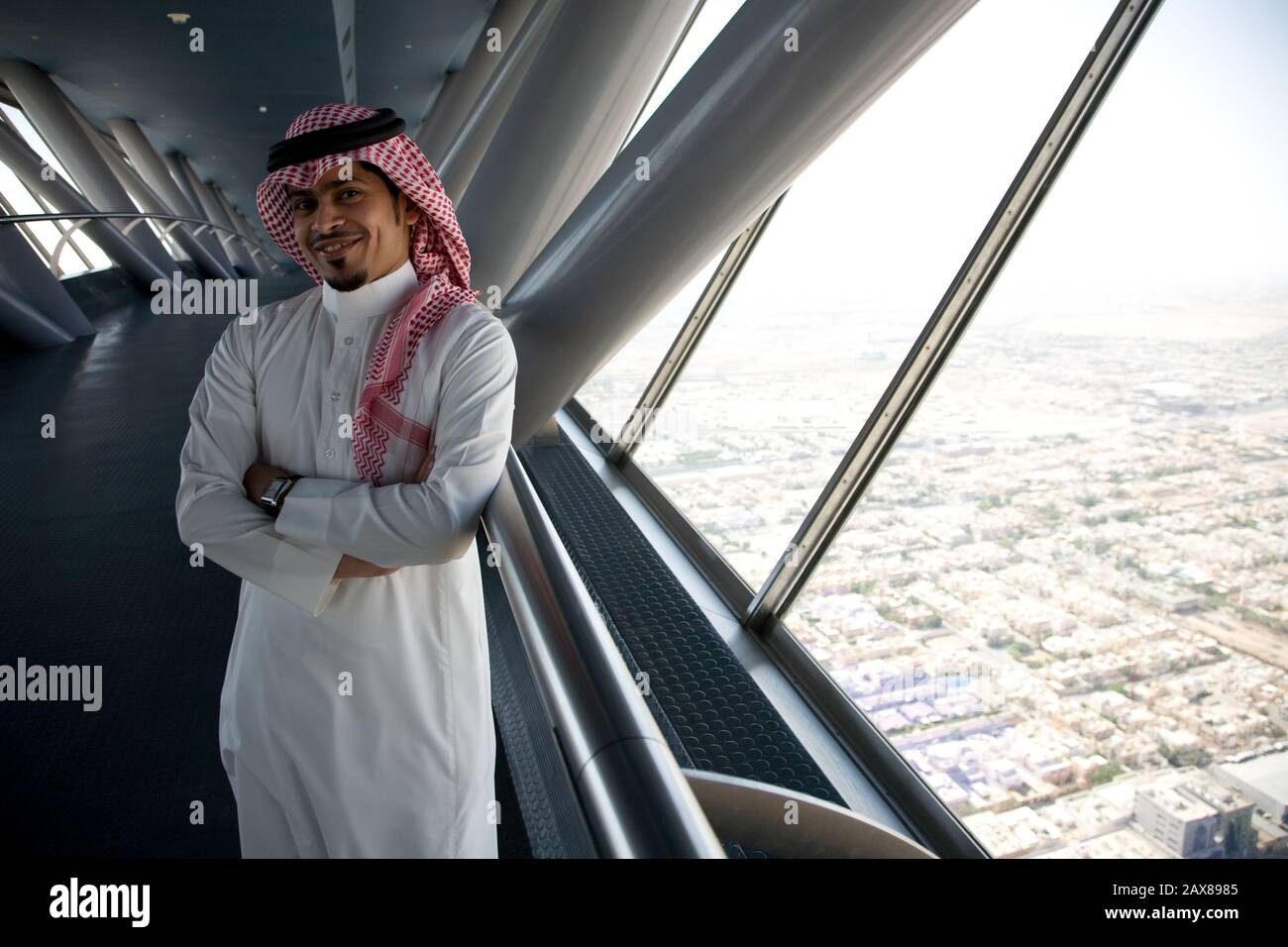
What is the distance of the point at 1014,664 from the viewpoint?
9.30ft

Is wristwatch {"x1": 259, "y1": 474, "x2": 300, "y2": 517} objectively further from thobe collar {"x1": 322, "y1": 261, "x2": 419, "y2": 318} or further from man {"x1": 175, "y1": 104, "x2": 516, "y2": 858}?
thobe collar {"x1": 322, "y1": 261, "x2": 419, "y2": 318}

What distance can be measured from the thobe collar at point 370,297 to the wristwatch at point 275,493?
1.32 feet

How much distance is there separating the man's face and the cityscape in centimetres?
222

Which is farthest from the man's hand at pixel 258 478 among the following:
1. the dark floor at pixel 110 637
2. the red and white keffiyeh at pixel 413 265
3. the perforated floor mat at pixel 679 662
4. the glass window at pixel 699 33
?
the glass window at pixel 699 33

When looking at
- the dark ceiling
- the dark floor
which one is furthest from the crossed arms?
the dark ceiling

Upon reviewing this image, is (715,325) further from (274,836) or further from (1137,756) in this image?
(274,836)

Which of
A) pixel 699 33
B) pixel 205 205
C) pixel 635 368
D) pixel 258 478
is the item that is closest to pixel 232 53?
pixel 699 33

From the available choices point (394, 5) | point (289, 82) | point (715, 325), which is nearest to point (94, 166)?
point (289, 82)

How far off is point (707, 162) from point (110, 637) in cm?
298

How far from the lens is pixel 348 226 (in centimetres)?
187

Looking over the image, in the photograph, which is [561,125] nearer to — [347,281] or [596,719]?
[347,281]

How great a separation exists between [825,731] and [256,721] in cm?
217

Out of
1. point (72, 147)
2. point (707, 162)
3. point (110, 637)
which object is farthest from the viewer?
point (72, 147)

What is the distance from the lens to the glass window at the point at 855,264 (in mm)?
3201
